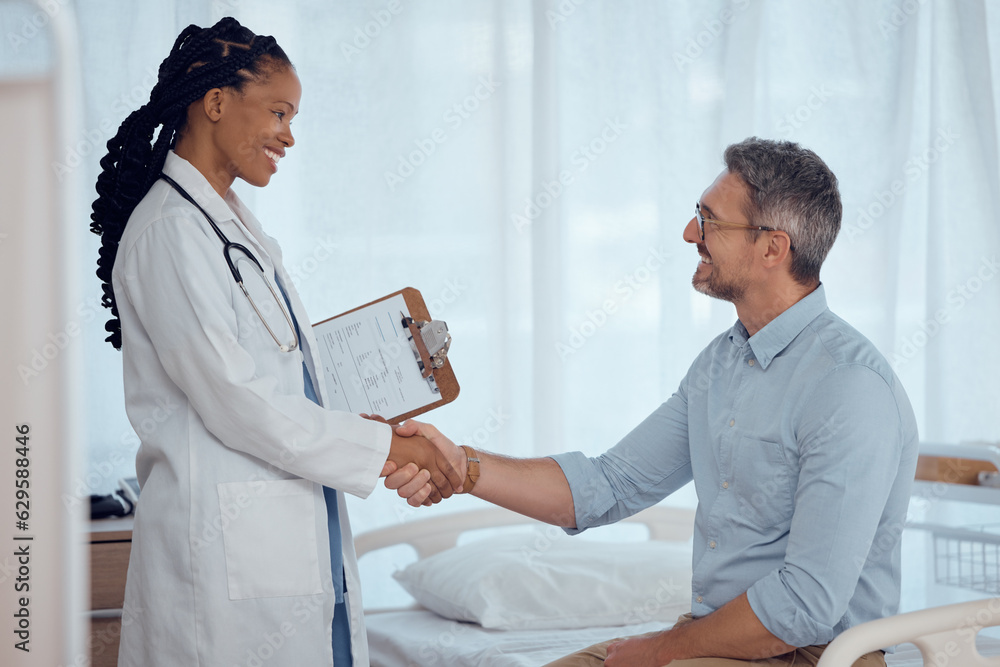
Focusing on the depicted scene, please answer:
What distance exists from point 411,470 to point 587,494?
322 mm

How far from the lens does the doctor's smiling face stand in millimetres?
1407

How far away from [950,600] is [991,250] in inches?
44.0

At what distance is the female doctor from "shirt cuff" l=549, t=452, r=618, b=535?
41cm

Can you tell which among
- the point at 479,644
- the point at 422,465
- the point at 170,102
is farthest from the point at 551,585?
the point at 170,102

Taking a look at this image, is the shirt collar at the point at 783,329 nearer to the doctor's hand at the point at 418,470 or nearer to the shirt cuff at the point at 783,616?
the shirt cuff at the point at 783,616

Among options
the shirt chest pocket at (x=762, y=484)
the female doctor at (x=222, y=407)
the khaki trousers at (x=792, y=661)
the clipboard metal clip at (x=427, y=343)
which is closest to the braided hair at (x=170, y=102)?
the female doctor at (x=222, y=407)

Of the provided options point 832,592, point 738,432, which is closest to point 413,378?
point 738,432

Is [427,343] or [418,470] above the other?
[427,343]

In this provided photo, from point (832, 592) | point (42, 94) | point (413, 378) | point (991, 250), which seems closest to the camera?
point (42, 94)

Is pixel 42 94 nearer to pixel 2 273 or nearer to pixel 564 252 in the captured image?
pixel 2 273

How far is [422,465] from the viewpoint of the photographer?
160 centimetres

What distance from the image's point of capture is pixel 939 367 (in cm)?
288

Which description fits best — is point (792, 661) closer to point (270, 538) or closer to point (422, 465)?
point (422, 465)

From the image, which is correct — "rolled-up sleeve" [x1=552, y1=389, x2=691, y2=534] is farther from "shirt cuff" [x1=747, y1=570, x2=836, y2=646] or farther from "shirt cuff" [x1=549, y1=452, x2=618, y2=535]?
"shirt cuff" [x1=747, y1=570, x2=836, y2=646]
